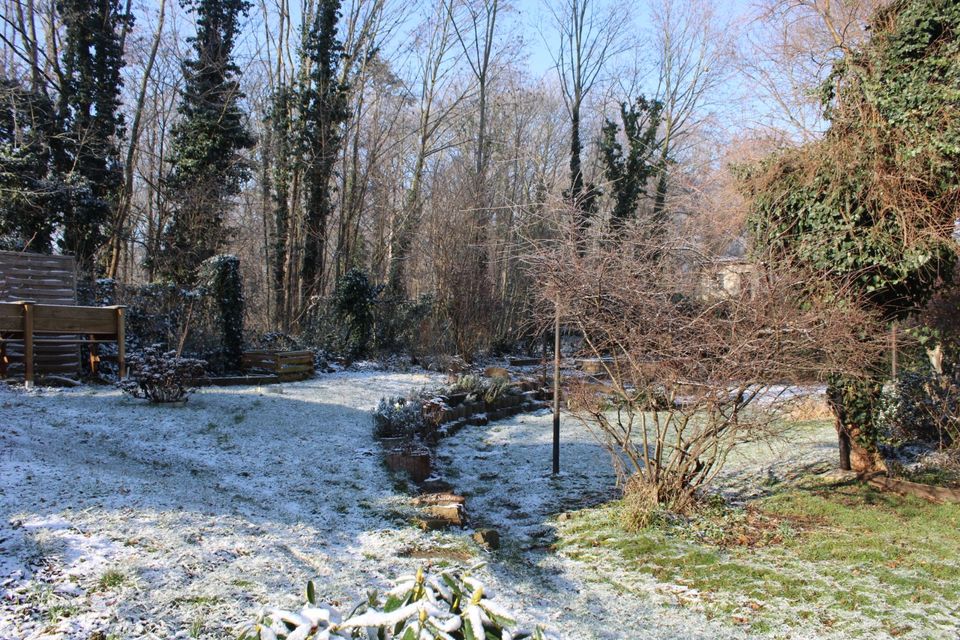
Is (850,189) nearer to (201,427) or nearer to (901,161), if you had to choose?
(901,161)

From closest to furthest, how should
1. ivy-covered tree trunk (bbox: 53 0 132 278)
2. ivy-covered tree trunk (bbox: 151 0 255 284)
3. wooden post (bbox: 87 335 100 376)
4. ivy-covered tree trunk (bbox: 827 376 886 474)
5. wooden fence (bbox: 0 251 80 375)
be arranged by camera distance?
1. ivy-covered tree trunk (bbox: 827 376 886 474)
2. wooden fence (bbox: 0 251 80 375)
3. wooden post (bbox: 87 335 100 376)
4. ivy-covered tree trunk (bbox: 53 0 132 278)
5. ivy-covered tree trunk (bbox: 151 0 255 284)

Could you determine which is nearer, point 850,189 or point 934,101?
point 934,101

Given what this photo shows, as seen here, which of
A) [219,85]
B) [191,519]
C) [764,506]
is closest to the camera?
[191,519]

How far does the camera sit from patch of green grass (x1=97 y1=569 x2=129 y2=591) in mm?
3074

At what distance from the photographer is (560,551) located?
4.85m

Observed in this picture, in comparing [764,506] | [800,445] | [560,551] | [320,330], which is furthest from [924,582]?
[320,330]

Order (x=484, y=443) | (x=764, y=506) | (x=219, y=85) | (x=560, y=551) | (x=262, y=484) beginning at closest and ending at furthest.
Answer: (x=560, y=551) → (x=262, y=484) → (x=764, y=506) → (x=484, y=443) → (x=219, y=85)

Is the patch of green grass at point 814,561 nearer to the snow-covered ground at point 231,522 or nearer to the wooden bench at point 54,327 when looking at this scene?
the snow-covered ground at point 231,522

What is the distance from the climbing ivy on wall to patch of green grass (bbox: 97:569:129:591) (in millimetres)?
5505

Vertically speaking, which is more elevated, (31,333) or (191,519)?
(31,333)

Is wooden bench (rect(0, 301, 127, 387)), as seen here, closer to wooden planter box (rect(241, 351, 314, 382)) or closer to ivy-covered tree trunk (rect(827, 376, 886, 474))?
wooden planter box (rect(241, 351, 314, 382))

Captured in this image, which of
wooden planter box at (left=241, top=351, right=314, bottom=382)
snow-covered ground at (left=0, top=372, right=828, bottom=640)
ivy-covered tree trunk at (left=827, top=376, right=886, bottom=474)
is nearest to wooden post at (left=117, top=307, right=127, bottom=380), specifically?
snow-covered ground at (left=0, top=372, right=828, bottom=640)

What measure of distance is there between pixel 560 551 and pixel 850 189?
4746mm

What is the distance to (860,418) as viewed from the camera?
6.71 metres
